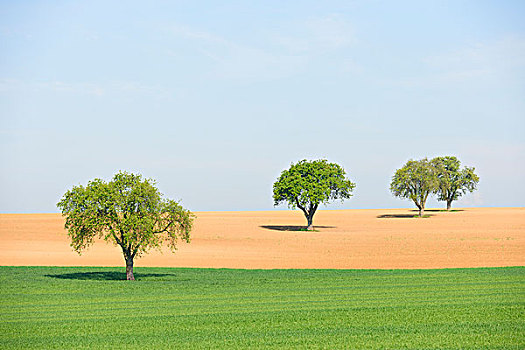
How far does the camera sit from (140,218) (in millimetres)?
Answer: 29828

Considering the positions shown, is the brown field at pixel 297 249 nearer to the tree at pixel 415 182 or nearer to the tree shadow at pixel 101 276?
the tree shadow at pixel 101 276

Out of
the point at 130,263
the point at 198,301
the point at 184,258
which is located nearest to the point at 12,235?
the point at 184,258

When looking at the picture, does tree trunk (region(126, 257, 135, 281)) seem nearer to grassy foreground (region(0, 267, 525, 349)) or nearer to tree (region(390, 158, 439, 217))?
grassy foreground (region(0, 267, 525, 349))

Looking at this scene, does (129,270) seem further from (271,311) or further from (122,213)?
(271,311)

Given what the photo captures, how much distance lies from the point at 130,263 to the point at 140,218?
3.00 meters

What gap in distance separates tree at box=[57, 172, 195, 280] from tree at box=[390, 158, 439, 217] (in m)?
74.0

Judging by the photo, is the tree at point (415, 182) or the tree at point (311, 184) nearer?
the tree at point (311, 184)

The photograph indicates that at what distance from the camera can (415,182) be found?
99.5 m

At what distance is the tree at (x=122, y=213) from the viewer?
2936cm

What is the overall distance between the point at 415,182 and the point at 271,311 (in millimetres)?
84930

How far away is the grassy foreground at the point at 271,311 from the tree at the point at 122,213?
2.35 m

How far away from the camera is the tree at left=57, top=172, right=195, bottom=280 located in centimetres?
2936

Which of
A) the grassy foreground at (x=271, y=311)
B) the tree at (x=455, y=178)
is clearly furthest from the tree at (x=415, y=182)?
the grassy foreground at (x=271, y=311)

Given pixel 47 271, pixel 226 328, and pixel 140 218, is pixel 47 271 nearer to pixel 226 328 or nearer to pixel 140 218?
pixel 140 218
